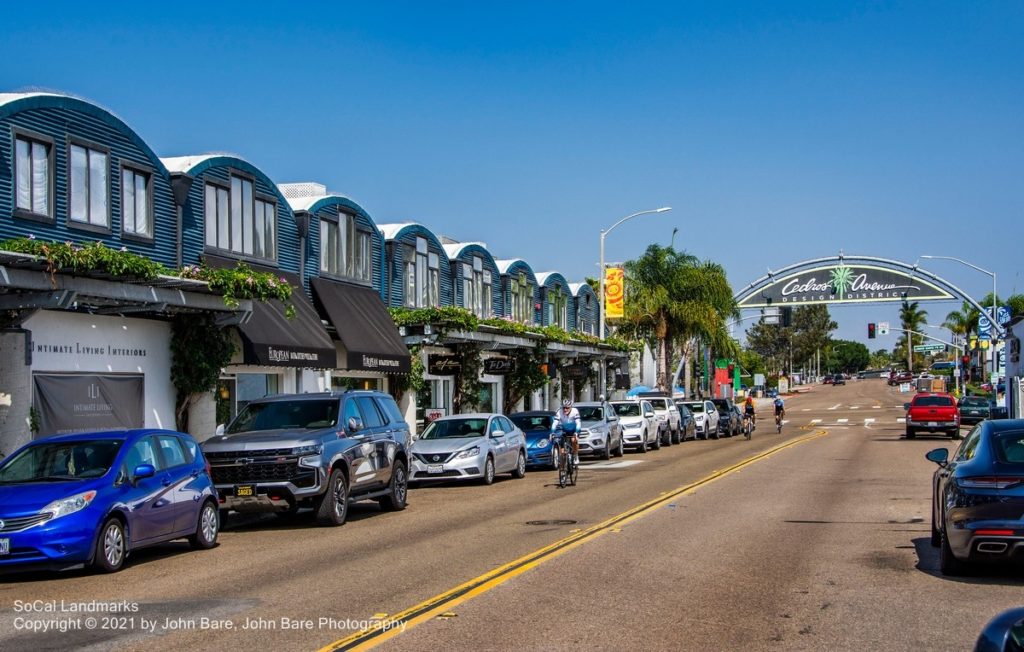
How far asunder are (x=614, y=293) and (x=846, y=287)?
→ 39347 millimetres

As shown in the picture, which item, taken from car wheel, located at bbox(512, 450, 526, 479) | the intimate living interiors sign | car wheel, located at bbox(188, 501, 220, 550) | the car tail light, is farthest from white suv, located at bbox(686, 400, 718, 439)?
the car tail light

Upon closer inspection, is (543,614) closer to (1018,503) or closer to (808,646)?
(808,646)

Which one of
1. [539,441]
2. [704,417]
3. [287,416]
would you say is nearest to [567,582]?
[287,416]

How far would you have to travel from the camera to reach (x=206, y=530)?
47.5 feet

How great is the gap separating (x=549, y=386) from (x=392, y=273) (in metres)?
17.5

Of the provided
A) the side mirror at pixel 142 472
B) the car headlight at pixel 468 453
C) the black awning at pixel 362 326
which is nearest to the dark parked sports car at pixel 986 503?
the side mirror at pixel 142 472

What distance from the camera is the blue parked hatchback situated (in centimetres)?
1161

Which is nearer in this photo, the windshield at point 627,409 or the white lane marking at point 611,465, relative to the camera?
the white lane marking at point 611,465

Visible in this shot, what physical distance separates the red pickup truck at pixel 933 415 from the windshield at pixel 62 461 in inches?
1423

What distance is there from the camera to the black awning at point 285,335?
2469cm

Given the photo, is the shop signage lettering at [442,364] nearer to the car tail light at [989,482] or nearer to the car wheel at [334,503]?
the car wheel at [334,503]

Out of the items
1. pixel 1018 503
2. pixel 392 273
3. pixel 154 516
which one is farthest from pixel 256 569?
pixel 392 273

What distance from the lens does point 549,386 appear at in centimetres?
5138

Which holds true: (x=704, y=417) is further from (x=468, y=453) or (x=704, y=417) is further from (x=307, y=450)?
(x=307, y=450)
